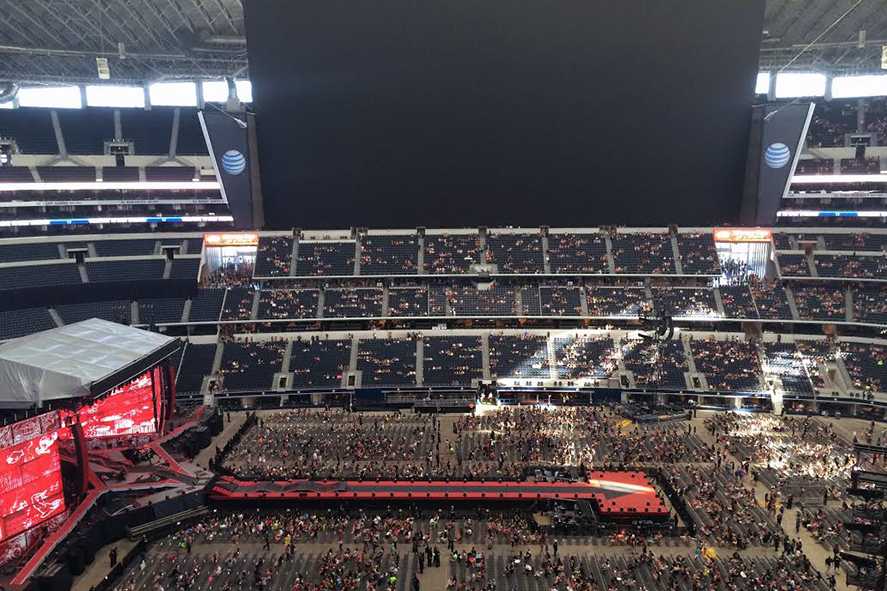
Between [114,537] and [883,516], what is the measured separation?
3219cm

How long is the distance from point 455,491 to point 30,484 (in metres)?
20.2

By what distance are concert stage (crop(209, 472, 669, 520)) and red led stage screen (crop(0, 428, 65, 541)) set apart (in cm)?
768

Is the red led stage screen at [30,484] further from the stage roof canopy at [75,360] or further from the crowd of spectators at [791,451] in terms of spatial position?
the crowd of spectators at [791,451]

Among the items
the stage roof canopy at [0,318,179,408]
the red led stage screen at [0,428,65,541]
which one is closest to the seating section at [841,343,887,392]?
the stage roof canopy at [0,318,179,408]

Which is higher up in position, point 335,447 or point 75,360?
point 75,360

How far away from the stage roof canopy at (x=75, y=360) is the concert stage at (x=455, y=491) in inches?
333

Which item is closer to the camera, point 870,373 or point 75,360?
point 75,360

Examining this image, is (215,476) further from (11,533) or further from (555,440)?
(555,440)

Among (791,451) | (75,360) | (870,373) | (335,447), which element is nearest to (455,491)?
(335,447)

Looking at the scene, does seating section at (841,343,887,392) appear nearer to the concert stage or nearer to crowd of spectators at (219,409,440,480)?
the concert stage

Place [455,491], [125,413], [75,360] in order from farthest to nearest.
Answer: [125,413], [455,491], [75,360]

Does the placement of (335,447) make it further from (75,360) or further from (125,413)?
(75,360)

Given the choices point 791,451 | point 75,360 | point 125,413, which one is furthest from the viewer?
point 791,451

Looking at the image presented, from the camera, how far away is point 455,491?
108 feet
